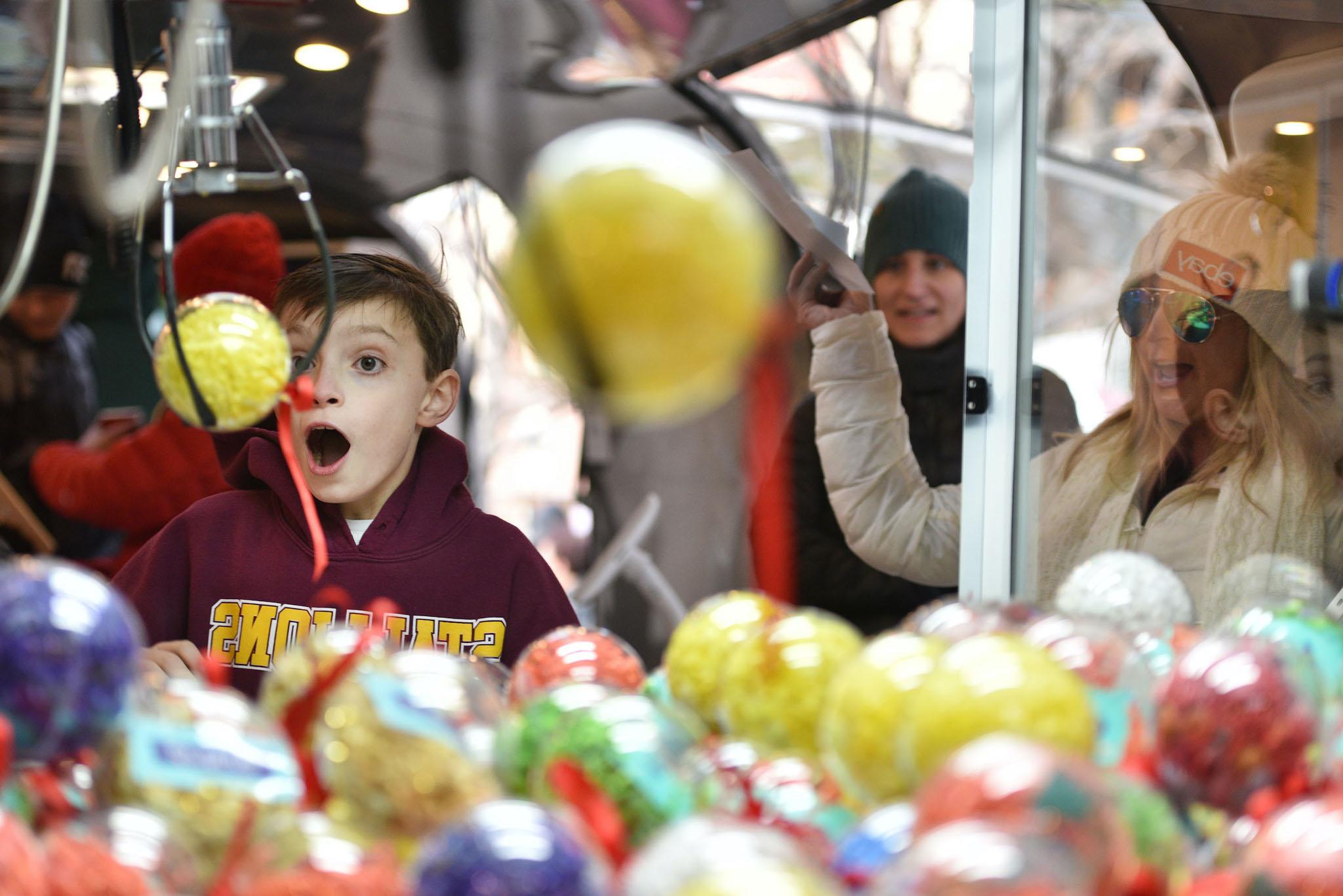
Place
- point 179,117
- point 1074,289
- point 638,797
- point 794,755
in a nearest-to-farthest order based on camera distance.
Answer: point 638,797, point 794,755, point 179,117, point 1074,289

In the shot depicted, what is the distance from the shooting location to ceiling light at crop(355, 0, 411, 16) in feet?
6.79

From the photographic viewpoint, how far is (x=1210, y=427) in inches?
55.9

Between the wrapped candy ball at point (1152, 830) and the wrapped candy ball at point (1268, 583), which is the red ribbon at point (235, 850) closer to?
the wrapped candy ball at point (1152, 830)

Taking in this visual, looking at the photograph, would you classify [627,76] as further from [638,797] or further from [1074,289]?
[638,797]

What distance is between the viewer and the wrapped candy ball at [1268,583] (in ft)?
4.19

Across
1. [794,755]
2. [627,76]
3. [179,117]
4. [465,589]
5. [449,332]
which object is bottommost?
[465,589]

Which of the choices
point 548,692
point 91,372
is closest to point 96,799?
point 548,692

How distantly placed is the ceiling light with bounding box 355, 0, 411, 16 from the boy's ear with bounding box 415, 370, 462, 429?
84 centimetres

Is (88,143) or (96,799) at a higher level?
(88,143)

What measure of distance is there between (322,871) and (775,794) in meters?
0.20

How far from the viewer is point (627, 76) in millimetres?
2461

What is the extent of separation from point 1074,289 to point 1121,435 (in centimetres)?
58

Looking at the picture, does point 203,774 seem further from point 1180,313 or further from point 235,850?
point 1180,313

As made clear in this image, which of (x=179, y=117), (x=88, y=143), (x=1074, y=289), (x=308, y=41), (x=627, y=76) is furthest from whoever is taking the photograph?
(x=627, y=76)
